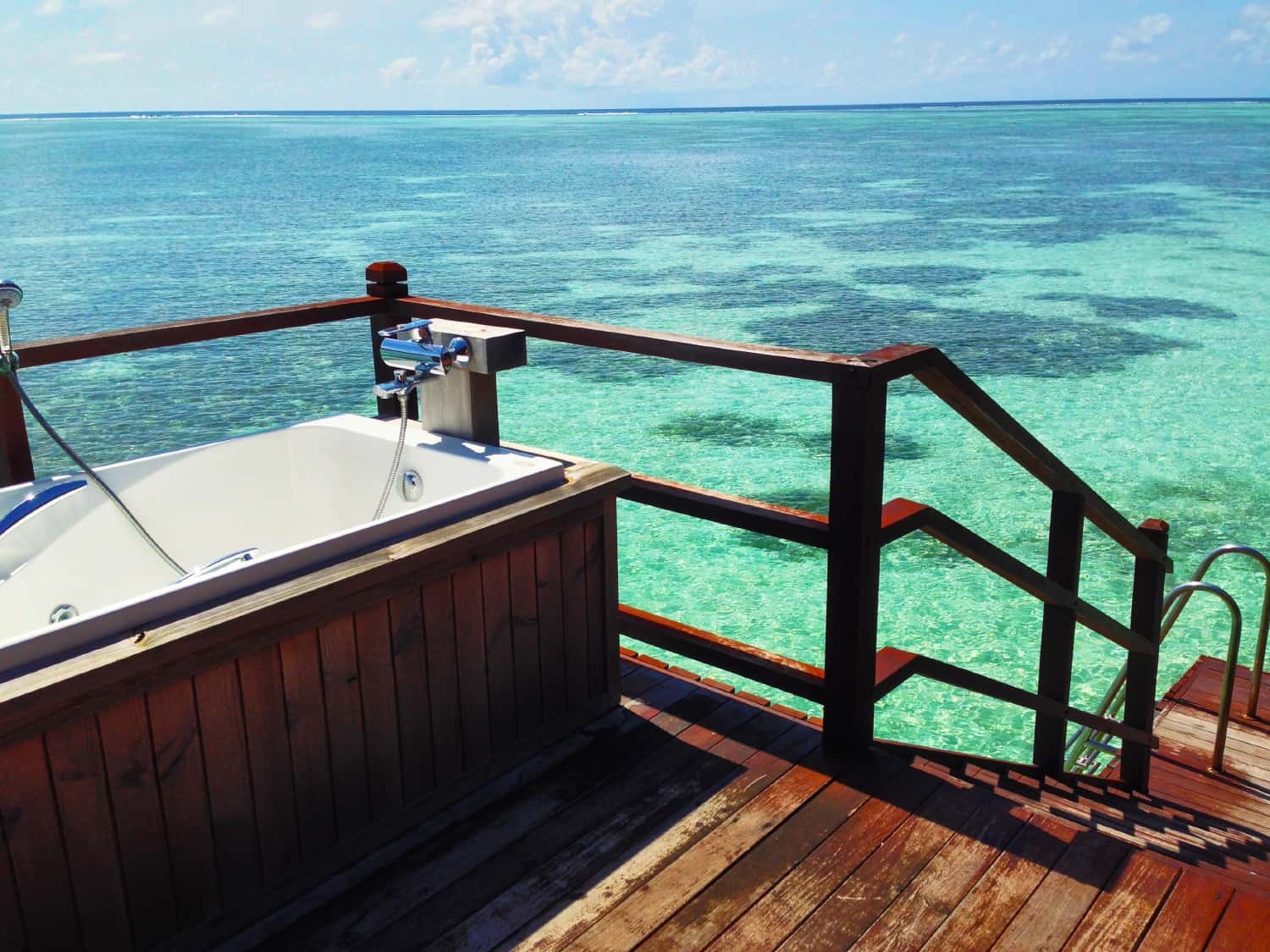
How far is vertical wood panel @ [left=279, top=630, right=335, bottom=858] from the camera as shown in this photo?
197 centimetres

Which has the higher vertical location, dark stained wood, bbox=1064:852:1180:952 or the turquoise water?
dark stained wood, bbox=1064:852:1180:952

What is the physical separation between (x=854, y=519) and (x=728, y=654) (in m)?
0.52

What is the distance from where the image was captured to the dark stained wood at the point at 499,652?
2.33 metres

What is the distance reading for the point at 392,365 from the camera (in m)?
2.81

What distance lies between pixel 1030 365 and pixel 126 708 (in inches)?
498

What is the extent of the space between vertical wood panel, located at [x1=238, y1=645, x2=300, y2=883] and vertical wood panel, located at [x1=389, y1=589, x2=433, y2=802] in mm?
249

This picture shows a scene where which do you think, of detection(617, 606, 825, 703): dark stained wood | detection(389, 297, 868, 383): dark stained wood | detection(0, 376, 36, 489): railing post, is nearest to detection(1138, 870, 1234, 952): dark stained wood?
detection(617, 606, 825, 703): dark stained wood

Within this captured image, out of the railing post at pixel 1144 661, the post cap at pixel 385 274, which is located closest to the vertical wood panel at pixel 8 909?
the post cap at pixel 385 274

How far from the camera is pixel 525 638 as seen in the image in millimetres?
2463

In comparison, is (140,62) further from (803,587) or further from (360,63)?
(803,587)

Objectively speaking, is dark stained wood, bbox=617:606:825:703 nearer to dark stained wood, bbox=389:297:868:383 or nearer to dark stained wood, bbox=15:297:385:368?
dark stained wood, bbox=389:297:868:383

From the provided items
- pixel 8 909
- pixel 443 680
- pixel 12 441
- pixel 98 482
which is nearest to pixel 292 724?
pixel 443 680

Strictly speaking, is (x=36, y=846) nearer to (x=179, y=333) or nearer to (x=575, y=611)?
(x=575, y=611)

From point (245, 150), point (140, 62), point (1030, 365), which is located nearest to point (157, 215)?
point (1030, 365)
